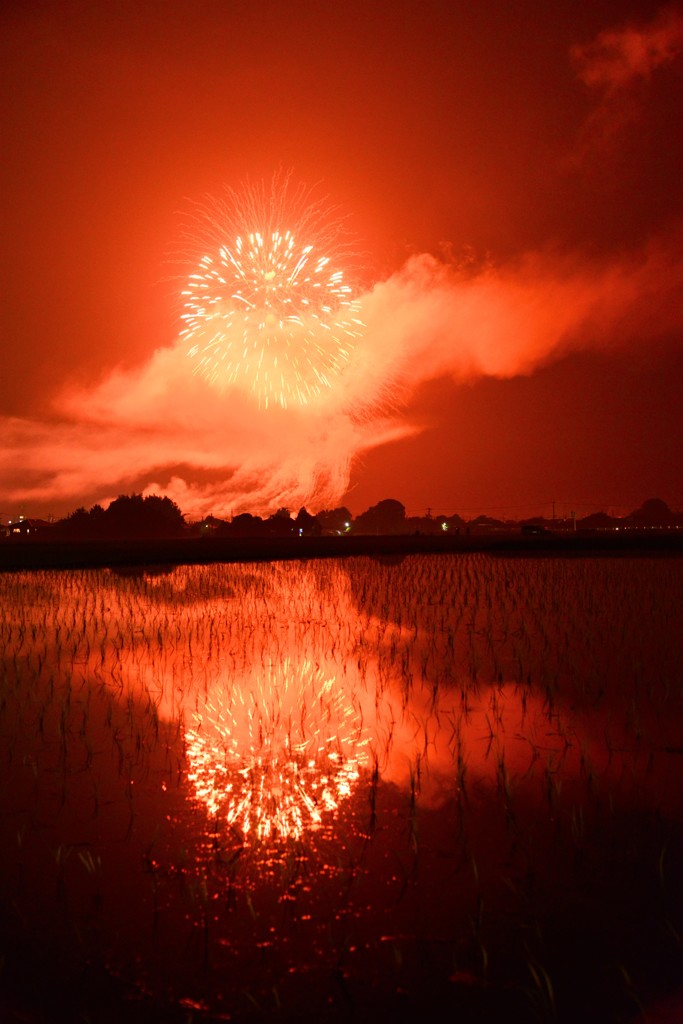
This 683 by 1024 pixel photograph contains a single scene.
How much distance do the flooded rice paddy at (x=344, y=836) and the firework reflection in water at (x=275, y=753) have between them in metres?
0.03

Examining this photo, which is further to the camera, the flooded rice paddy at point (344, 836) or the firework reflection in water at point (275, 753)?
the firework reflection in water at point (275, 753)

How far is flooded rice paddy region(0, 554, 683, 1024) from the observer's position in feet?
11.5

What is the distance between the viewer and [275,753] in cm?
670

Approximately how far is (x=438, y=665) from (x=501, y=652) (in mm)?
1453

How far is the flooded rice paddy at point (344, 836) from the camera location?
3516mm

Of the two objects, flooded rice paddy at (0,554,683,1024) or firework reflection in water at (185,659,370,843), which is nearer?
flooded rice paddy at (0,554,683,1024)

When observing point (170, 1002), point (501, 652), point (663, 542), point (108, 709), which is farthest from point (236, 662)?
point (663, 542)

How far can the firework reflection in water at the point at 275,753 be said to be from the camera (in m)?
Result: 5.38

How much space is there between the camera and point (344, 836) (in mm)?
4957

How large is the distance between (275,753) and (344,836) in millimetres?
1851

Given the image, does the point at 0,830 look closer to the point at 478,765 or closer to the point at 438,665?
Result: the point at 478,765

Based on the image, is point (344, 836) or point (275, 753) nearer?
point (344, 836)

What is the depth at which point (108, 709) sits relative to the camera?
842 cm

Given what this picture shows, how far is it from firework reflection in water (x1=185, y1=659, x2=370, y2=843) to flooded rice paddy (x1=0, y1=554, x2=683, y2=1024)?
0.11ft
